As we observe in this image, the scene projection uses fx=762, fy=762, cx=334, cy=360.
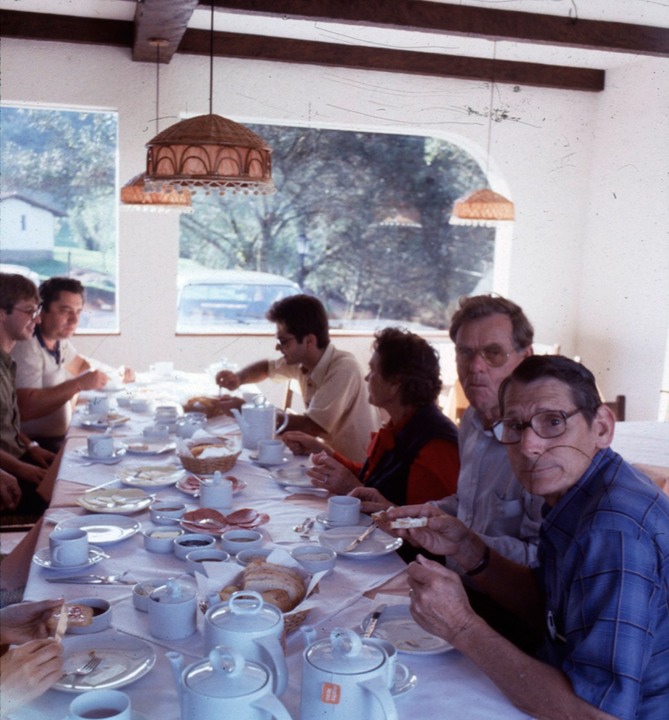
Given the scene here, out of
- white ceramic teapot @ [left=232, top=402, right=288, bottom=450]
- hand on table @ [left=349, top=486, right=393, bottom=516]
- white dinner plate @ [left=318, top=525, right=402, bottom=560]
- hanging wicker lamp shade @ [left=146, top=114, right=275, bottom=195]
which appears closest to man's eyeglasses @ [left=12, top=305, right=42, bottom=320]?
white ceramic teapot @ [left=232, top=402, right=288, bottom=450]

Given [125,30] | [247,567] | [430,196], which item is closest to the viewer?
[247,567]

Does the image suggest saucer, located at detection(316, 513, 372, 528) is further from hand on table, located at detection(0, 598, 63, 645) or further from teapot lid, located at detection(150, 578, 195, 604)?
hand on table, located at detection(0, 598, 63, 645)

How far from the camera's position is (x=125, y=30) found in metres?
5.23

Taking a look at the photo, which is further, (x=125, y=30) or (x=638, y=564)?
(x=125, y=30)

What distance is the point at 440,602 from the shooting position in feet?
4.13

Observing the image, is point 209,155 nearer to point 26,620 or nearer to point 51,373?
point 26,620

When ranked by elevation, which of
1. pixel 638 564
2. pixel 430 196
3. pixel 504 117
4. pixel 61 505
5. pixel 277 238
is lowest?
pixel 61 505

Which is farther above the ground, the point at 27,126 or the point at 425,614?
the point at 27,126

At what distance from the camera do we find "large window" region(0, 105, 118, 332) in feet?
18.3

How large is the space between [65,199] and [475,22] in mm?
3328

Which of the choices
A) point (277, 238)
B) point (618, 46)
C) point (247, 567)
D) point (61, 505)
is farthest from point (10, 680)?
point (277, 238)

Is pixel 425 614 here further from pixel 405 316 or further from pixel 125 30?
pixel 405 316

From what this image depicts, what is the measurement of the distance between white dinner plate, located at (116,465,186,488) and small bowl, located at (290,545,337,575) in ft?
2.32

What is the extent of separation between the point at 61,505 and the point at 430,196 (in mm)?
5316
